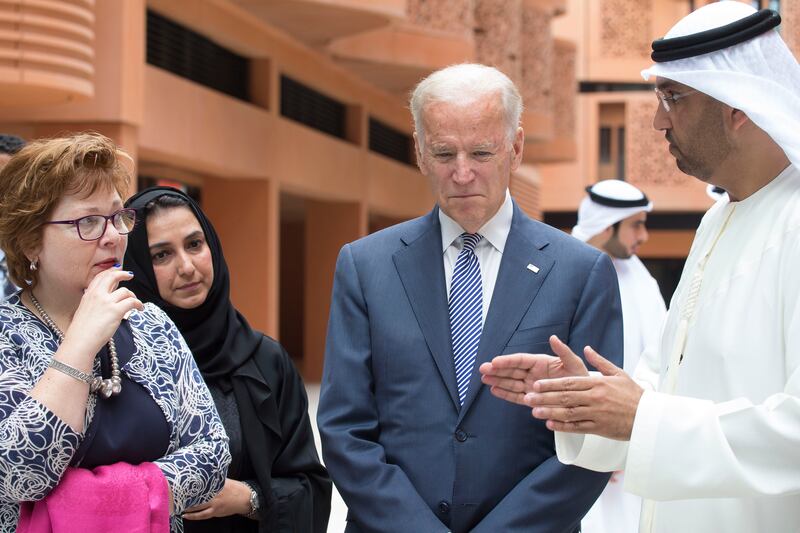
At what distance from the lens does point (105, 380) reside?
279cm

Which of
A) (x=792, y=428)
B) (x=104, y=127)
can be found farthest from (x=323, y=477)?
(x=104, y=127)

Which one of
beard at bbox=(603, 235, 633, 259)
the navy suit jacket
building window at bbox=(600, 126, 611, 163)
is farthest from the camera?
building window at bbox=(600, 126, 611, 163)

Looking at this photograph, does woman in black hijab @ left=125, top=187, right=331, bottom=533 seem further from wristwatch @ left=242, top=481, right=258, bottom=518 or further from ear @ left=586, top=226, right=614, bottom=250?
ear @ left=586, top=226, right=614, bottom=250

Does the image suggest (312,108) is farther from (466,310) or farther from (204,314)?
(466,310)

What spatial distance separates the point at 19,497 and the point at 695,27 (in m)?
1.99

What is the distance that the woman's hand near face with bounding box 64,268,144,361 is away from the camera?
2.63 m

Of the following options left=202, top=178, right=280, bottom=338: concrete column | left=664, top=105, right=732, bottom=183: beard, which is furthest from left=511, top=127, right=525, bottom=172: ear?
left=202, top=178, right=280, bottom=338: concrete column

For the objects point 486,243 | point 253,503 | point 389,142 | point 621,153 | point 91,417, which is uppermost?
point 621,153

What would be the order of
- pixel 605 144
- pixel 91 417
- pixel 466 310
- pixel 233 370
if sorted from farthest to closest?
1. pixel 605 144
2. pixel 233 370
3. pixel 466 310
4. pixel 91 417

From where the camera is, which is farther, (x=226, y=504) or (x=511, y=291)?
(x=226, y=504)

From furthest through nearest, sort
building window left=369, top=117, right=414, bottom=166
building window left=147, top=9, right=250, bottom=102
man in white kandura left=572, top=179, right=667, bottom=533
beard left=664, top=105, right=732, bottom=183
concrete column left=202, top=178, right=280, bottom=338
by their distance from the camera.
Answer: building window left=369, top=117, right=414, bottom=166 < concrete column left=202, top=178, right=280, bottom=338 < building window left=147, top=9, right=250, bottom=102 < man in white kandura left=572, top=179, right=667, bottom=533 < beard left=664, top=105, right=732, bottom=183

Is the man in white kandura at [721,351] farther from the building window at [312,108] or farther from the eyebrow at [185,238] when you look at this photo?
the building window at [312,108]

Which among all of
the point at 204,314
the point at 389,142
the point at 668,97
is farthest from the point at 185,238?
the point at 389,142

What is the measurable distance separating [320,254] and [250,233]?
433 centimetres
